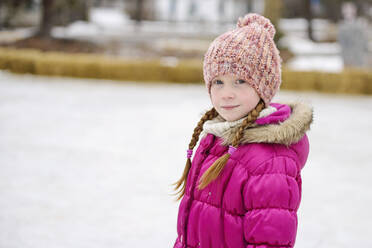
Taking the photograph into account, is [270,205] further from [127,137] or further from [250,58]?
[127,137]

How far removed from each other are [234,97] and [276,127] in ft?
0.52

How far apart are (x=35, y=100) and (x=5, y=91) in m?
1.18

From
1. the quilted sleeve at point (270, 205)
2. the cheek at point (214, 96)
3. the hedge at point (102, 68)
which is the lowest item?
the hedge at point (102, 68)

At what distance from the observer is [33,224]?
3.23 metres

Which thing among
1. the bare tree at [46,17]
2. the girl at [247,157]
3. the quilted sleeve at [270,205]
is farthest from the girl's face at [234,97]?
the bare tree at [46,17]

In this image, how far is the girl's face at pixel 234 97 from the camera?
1.51m

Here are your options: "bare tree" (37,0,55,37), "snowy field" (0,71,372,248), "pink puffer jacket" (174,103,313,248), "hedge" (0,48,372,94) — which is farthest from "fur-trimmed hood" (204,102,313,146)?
"bare tree" (37,0,55,37)

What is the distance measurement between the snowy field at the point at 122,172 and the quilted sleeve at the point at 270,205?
44cm

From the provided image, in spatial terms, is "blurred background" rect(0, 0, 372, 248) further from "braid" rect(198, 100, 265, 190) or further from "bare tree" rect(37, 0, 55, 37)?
"braid" rect(198, 100, 265, 190)

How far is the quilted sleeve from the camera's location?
138 centimetres

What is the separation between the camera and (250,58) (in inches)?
57.9

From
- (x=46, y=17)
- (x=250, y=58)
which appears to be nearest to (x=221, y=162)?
(x=250, y=58)

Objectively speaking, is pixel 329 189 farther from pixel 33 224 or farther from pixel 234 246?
pixel 234 246

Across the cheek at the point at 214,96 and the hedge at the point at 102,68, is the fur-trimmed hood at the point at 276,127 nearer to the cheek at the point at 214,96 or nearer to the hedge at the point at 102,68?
the cheek at the point at 214,96
